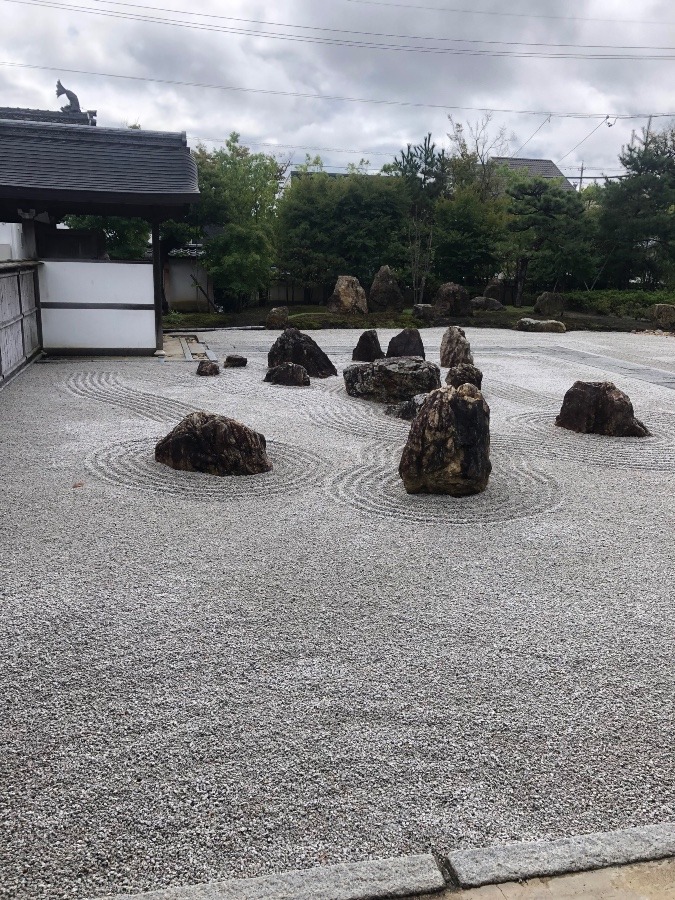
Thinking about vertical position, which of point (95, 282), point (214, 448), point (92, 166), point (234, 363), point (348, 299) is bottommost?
point (234, 363)

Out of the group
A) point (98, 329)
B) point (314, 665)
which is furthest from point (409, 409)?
point (98, 329)

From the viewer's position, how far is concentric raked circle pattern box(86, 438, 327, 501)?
20.0ft

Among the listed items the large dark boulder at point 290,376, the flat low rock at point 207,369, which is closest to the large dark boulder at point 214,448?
the large dark boulder at point 290,376

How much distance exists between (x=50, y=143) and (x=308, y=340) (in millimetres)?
6101

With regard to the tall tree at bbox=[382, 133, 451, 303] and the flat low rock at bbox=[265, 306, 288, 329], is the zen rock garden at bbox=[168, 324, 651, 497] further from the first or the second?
the tall tree at bbox=[382, 133, 451, 303]

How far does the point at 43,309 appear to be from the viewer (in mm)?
13328

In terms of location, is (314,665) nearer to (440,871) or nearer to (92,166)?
(440,871)

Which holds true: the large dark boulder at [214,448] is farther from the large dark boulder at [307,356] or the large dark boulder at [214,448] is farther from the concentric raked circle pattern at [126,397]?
the large dark boulder at [307,356]

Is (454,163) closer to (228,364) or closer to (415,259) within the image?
(415,259)

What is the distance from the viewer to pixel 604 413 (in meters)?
8.41

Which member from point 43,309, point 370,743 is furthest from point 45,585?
point 43,309

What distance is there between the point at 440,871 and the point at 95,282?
13120mm

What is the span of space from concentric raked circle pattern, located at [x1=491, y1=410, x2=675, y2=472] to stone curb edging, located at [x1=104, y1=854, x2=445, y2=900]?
18.4 ft

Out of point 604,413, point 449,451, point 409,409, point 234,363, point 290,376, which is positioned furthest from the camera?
point 234,363
